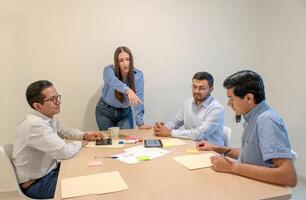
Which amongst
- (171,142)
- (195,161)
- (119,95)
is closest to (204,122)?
(171,142)

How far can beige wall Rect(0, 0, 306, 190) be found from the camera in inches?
120

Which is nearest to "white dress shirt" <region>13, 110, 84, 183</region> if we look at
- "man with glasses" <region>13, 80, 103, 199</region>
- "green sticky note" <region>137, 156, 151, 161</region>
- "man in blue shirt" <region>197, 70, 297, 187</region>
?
→ "man with glasses" <region>13, 80, 103, 199</region>

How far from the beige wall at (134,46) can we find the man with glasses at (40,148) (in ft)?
3.98

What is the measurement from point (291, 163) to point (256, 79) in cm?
45

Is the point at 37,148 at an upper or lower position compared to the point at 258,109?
lower

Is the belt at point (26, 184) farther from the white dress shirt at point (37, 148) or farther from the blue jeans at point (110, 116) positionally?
the blue jeans at point (110, 116)

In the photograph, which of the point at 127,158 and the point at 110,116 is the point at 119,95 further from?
the point at 127,158

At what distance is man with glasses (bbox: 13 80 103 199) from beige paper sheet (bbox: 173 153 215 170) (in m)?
0.72

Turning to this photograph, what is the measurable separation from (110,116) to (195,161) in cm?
148

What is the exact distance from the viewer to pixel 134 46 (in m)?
3.41

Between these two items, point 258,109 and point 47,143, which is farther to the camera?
point 47,143

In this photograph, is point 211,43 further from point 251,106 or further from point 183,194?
point 183,194

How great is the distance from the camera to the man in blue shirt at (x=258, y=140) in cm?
133

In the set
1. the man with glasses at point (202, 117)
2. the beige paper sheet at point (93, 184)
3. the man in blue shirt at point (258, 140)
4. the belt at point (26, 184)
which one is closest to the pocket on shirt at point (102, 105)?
the man with glasses at point (202, 117)
